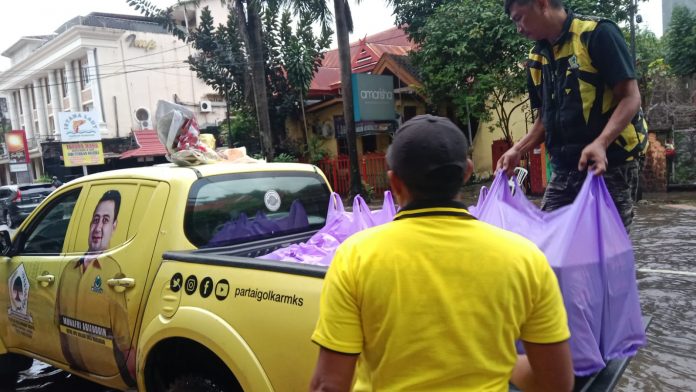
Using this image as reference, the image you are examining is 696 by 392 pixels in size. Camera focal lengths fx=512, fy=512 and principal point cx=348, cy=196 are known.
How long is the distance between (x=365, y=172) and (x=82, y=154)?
1539 cm

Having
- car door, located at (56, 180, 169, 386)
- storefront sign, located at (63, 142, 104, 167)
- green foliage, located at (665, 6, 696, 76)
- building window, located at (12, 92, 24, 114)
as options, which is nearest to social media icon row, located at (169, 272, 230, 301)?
car door, located at (56, 180, 169, 386)

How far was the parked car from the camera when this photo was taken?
55.6ft

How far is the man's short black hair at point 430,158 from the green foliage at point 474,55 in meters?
13.0

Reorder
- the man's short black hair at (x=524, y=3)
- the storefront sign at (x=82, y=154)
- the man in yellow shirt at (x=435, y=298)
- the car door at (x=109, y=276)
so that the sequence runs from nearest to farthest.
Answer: the man in yellow shirt at (x=435, y=298), the man's short black hair at (x=524, y=3), the car door at (x=109, y=276), the storefront sign at (x=82, y=154)

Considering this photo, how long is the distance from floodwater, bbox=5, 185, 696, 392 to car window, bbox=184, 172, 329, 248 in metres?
2.00

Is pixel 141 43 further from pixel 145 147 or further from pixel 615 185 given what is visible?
pixel 615 185

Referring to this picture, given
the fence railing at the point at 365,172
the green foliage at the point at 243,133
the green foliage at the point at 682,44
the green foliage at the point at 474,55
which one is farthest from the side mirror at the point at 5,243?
the green foliage at the point at 682,44

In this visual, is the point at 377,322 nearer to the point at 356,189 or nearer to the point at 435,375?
the point at 435,375

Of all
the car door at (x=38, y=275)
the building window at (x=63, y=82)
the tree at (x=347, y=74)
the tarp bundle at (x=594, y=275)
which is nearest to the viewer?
the tarp bundle at (x=594, y=275)

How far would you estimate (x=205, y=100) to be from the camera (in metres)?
32.8

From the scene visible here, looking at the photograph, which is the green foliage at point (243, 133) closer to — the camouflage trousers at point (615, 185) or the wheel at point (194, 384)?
the wheel at point (194, 384)

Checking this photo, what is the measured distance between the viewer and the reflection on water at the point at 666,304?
3.48 metres

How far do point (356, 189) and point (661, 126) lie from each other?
8.21m

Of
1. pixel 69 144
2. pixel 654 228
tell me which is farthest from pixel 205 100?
pixel 654 228
